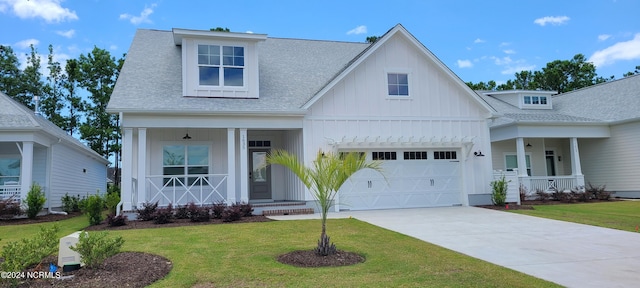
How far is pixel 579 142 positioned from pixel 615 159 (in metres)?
2.18

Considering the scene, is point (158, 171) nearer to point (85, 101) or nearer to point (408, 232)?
point (408, 232)

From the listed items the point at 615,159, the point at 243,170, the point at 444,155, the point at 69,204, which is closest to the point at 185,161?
the point at 243,170

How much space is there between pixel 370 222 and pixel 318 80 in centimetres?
714

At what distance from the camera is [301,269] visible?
5.89m

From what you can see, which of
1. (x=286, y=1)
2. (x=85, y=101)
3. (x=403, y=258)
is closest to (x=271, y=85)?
(x=286, y=1)

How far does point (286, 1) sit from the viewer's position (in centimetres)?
1546

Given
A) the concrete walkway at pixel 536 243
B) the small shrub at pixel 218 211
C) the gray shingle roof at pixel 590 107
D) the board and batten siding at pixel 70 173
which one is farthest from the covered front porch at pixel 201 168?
the gray shingle roof at pixel 590 107

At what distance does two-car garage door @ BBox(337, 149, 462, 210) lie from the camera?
1472 centimetres

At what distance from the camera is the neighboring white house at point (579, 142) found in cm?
1848

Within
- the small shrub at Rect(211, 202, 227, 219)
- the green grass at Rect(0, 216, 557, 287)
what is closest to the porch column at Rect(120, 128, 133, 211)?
the small shrub at Rect(211, 202, 227, 219)

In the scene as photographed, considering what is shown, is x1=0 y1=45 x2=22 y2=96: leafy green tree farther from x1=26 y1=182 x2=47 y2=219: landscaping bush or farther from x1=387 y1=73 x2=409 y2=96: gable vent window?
x1=387 y1=73 x2=409 y2=96: gable vent window

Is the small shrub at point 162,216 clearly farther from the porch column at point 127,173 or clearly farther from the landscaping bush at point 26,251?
the landscaping bush at point 26,251

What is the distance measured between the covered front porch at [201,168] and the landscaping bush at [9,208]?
3911 millimetres

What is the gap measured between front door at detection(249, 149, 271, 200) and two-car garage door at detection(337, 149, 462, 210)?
3.01m
